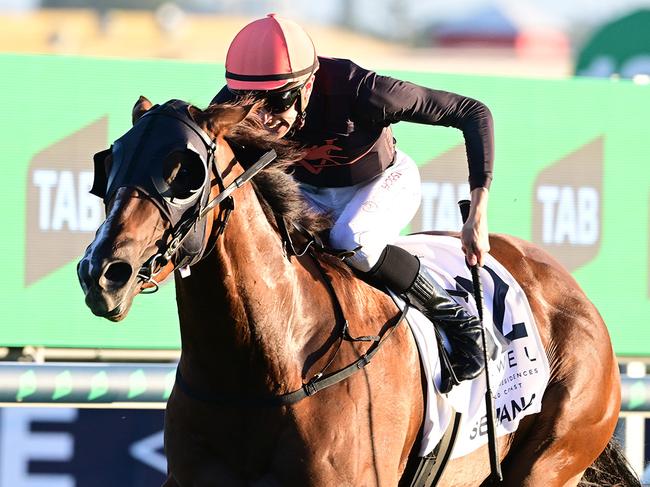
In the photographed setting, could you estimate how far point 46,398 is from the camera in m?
5.05

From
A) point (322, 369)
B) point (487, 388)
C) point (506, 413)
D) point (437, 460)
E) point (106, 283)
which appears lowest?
point (437, 460)

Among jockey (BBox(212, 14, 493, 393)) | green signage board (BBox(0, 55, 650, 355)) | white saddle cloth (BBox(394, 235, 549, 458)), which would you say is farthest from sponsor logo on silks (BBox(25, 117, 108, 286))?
jockey (BBox(212, 14, 493, 393))

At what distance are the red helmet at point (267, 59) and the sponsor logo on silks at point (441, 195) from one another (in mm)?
2527

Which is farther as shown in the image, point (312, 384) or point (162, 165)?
point (312, 384)

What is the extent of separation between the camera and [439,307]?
12.0 ft

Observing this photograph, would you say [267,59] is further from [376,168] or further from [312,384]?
[312,384]

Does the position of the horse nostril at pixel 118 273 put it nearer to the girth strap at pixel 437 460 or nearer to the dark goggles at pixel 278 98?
the dark goggles at pixel 278 98

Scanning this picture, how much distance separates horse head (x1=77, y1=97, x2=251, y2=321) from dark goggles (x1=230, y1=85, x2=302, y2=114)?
281mm

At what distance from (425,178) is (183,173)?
3.08 m

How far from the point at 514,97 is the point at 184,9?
905 inches

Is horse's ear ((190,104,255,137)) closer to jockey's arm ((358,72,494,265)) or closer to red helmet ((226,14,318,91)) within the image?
red helmet ((226,14,318,91))

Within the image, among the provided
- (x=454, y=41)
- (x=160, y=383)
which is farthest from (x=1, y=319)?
(x=454, y=41)

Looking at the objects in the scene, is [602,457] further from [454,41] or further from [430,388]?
[454,41]

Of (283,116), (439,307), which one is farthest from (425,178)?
(283,116)
